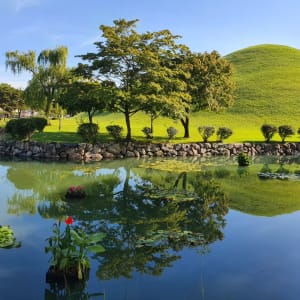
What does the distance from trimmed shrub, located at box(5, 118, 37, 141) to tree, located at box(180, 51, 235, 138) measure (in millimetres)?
12721

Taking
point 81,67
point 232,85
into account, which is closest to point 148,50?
point 81,67

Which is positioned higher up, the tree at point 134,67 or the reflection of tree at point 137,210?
the tree at point 134,67

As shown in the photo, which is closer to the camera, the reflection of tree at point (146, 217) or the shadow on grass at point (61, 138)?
the reflection of tree at point (146, 217)

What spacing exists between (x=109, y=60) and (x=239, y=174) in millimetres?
13884

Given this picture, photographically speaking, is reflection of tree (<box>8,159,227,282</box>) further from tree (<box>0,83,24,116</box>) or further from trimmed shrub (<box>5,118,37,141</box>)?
tree (<box>0,83,24,116</box>)

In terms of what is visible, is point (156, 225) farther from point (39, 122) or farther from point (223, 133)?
point (223, 133)

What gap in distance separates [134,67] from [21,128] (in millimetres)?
9902

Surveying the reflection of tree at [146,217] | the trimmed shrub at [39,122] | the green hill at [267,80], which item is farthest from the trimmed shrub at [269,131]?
the trimmed shrub at [39,122]

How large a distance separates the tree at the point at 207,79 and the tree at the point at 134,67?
3471 mm

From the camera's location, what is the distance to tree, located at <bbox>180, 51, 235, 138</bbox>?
107ft

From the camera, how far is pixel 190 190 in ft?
48.9

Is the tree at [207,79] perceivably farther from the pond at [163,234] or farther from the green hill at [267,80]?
the green hill at [267,80]

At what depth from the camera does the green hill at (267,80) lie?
2153 inches

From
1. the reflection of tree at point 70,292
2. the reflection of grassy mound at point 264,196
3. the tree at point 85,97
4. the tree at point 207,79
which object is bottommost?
the reflection of tree at point 70,292
